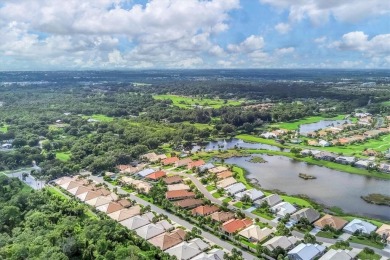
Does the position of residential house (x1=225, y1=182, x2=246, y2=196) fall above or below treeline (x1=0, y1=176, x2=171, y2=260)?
below

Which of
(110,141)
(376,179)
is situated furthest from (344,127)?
(110,141)

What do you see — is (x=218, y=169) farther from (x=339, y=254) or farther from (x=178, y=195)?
(x=339, y=254)

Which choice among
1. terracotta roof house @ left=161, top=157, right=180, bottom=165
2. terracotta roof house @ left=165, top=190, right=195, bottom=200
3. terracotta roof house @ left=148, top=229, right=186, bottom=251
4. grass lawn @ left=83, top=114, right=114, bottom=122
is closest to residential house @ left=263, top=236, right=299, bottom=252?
terracotta roof house @ left=148, top=229, right=186, bottom=251

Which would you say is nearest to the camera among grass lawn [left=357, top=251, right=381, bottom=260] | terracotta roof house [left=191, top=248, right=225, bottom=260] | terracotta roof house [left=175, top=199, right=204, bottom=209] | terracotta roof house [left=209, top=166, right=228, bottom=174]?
terracotta roof house [left=191, top=248, right=225, bottom=260]

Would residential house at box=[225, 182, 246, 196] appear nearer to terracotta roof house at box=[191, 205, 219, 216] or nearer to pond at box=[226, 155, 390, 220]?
pond at box=[226, 155, 390, 220]

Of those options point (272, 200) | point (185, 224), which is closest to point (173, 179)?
point (185, 224)
